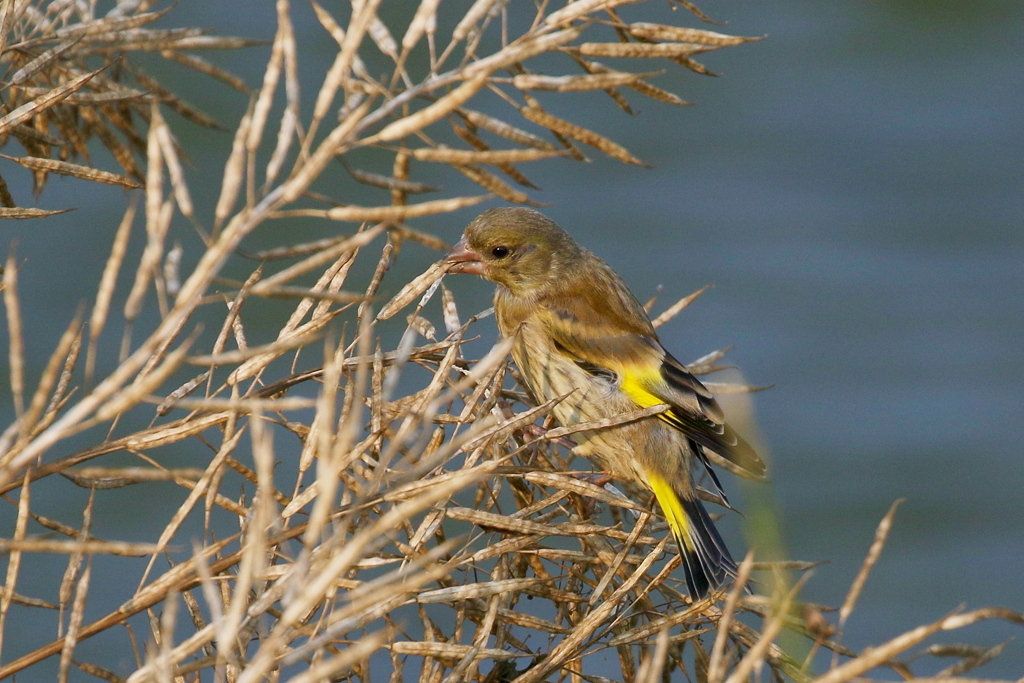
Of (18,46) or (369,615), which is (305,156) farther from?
(18,46)

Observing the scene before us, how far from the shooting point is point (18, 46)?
8.33 ft

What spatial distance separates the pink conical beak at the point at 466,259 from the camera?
411 cm

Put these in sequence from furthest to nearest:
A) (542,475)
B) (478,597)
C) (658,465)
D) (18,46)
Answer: (658,465)
(18,46)
(542,475)
(478,597)

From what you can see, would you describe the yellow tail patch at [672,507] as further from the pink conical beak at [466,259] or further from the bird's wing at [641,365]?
the pink conical beak at [466,259]

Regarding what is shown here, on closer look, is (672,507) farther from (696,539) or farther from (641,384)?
(641,384)

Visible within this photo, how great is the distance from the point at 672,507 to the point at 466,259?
45.9 inches

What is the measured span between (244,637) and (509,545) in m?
0.62

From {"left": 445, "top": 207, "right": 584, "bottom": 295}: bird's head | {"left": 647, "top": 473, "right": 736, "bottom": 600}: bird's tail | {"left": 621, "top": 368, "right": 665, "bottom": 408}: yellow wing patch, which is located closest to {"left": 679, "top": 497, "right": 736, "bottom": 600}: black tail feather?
{"left": 647, "top": 473, "right": 736, "bottom": 600}: bird's tail

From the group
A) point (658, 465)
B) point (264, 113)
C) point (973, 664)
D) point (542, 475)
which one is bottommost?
point (658, 465)

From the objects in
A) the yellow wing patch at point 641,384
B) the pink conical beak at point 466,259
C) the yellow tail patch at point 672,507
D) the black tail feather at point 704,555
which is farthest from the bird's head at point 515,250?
the black tail feather at point 704,555

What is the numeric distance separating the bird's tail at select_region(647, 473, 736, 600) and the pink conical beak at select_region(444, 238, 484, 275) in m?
0.98

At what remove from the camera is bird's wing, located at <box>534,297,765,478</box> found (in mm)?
3777

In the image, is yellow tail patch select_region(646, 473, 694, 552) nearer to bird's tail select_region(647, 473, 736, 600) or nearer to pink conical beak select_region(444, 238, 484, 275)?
bird's tail select_region(647, 473, 736, 600)

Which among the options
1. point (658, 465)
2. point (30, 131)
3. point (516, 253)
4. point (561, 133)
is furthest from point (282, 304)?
point (561, 133)
